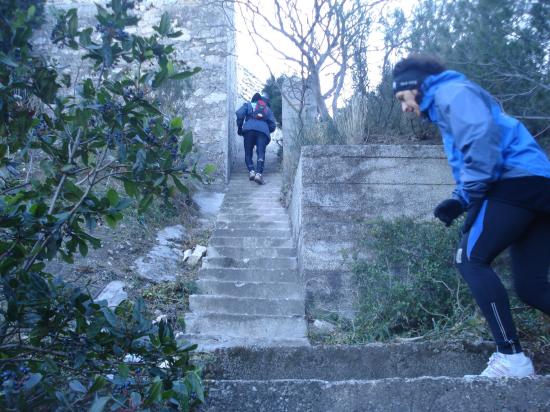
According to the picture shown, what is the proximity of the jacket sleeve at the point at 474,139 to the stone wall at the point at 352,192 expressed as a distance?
2121 mm

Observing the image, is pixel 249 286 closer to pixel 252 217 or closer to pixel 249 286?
pixel 249 286

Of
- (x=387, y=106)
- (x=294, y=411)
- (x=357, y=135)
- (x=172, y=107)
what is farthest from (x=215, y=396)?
(x=172, y=107)

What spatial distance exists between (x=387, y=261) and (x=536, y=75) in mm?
1938

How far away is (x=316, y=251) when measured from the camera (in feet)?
14.4

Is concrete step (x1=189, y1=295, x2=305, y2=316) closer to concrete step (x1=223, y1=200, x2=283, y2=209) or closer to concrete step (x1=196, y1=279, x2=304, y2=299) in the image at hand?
concrete step (x1=196, y1=279, x2=304, y2=299)

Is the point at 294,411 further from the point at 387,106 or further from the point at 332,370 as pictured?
the point at 387,106

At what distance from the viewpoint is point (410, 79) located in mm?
2521

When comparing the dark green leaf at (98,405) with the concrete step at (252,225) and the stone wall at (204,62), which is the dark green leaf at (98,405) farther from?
the stone wall at (204,62)

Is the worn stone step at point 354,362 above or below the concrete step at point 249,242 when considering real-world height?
above

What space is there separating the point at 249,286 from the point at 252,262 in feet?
1.58

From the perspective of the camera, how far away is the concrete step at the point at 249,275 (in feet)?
16.3

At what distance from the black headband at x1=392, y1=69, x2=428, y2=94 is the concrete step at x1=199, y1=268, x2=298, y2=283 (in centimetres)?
268

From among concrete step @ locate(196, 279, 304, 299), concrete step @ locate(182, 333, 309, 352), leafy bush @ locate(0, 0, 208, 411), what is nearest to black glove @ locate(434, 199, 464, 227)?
leafy bush @ locate(0, 0, 208, 411)

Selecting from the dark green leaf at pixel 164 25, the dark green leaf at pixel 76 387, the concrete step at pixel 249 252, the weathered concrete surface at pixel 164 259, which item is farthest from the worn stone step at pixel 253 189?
the dark green leaf at pixel 76 387
